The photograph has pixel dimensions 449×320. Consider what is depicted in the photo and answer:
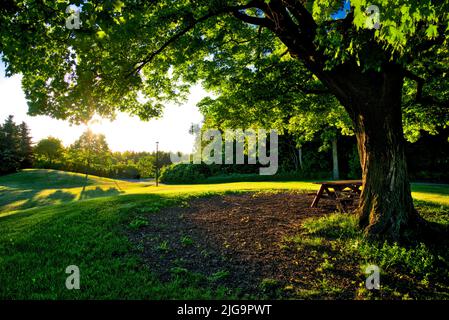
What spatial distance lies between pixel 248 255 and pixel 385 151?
4263mm

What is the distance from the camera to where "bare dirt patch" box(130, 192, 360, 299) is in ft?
15.9

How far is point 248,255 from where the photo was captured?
20.0ft

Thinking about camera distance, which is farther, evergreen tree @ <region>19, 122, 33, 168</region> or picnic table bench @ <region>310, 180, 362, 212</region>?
evergreen tree @ <region>19, 122, 33, 168</region>

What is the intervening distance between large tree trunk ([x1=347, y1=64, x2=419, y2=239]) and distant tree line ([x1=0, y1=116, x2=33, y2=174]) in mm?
59224

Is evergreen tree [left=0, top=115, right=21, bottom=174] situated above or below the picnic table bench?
above

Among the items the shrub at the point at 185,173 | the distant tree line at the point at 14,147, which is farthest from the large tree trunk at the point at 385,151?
the distant tree line at the point at 14,147

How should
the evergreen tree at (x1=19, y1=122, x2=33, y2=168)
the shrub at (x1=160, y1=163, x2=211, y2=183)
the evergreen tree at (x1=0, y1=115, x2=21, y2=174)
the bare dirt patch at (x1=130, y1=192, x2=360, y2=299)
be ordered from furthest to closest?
the evergreen tree at (x1=19, y1=122, x2=33, y2=168)
the evergreen tree at (x1=0, y1=115, x2=21, y2=174)
the shrub at (x1=160, y1=163, x2=211, y2=183)
the bare dirt patch at (x1=130, y1=192, x2=360, y2=299)

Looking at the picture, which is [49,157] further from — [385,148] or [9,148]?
[385,148]

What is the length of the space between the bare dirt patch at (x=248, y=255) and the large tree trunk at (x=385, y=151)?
1690 mm

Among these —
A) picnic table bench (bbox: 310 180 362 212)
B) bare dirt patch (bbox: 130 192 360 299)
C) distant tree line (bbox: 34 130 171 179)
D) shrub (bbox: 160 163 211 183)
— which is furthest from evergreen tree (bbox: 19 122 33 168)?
picnic table bench (bbox: 310 180 362 212)
